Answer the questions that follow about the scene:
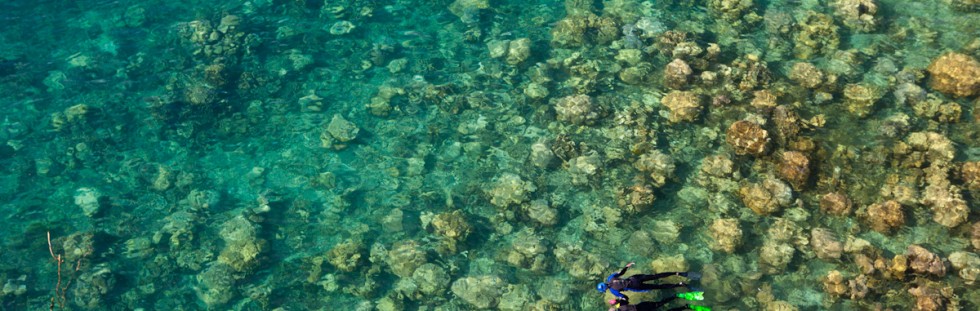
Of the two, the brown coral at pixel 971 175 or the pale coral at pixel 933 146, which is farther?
the pale coral at pixel 933 146

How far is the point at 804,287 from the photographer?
10805mm

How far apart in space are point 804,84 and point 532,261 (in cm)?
707

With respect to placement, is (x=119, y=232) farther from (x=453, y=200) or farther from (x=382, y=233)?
(x=453, y=200)

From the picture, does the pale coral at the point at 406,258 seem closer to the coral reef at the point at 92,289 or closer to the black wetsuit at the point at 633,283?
the black wetsuit at the point at 633,283

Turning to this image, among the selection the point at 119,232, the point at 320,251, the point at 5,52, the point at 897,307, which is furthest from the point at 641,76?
the point at 5,52

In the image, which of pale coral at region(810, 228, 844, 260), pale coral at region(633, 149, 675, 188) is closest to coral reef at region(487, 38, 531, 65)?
pale coral at region(633, 149, 675, 188)

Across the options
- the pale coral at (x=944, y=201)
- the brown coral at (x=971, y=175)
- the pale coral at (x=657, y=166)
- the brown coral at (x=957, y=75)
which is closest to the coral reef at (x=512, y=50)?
the pale coral at (x=657, y=166)

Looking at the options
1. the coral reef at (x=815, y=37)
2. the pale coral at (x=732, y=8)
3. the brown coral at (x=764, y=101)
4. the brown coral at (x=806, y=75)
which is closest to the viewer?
the brown coral at (x=764, y=101)

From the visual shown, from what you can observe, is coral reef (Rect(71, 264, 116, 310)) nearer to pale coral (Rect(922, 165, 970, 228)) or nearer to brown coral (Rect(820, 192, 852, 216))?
brown coral (Rect(820, 192, 852, 216))

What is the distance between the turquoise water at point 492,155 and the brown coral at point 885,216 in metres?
0.04

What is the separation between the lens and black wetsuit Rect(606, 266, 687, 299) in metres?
10.4

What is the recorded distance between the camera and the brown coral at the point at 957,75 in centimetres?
1285

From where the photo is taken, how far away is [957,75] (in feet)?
42.4

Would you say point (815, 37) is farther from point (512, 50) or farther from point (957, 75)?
point (512, 50)
